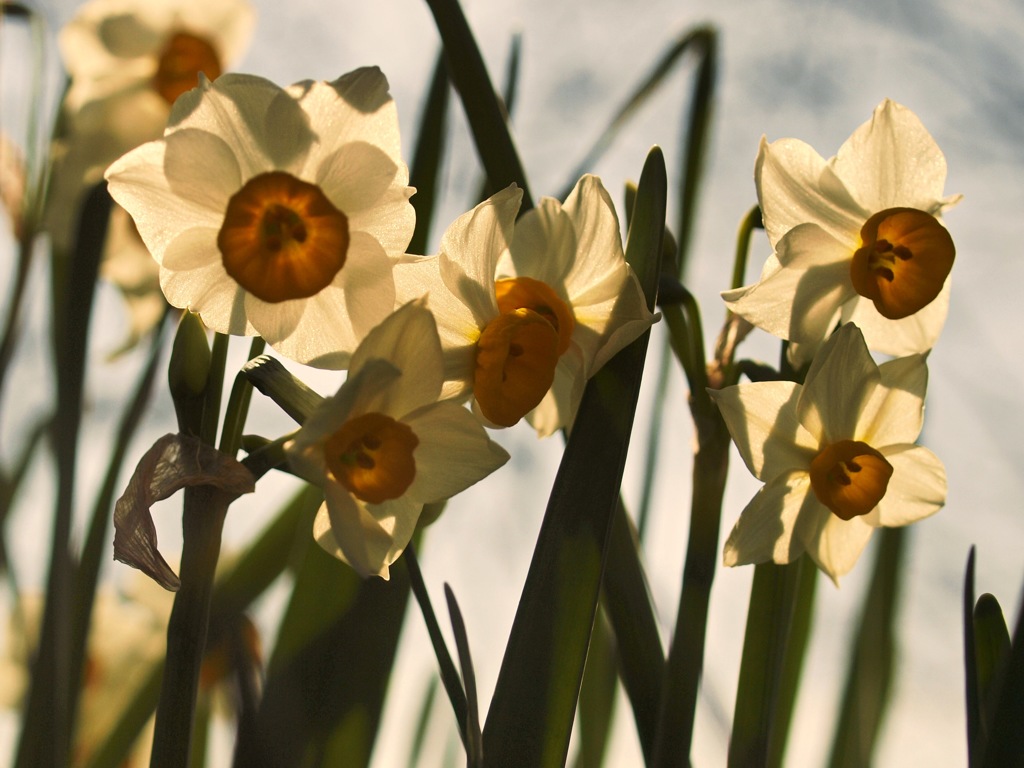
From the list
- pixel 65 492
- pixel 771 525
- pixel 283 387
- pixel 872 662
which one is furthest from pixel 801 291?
pixel 872 662

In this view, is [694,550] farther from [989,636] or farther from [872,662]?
[872,662]

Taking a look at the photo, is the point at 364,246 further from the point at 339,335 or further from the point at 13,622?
the point at 13,622

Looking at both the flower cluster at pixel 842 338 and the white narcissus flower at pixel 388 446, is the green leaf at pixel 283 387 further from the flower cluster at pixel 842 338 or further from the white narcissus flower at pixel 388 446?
the flower cluster at pixel 842 338

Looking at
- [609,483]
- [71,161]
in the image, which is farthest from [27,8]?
[609,483]

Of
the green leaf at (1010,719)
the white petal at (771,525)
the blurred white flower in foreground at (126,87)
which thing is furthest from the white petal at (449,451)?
the blurred white flower in foreground at (126,87)

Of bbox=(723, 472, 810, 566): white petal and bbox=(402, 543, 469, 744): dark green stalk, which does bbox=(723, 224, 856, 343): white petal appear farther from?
bbox=(402, 543, 469, 744): dark green stalk
